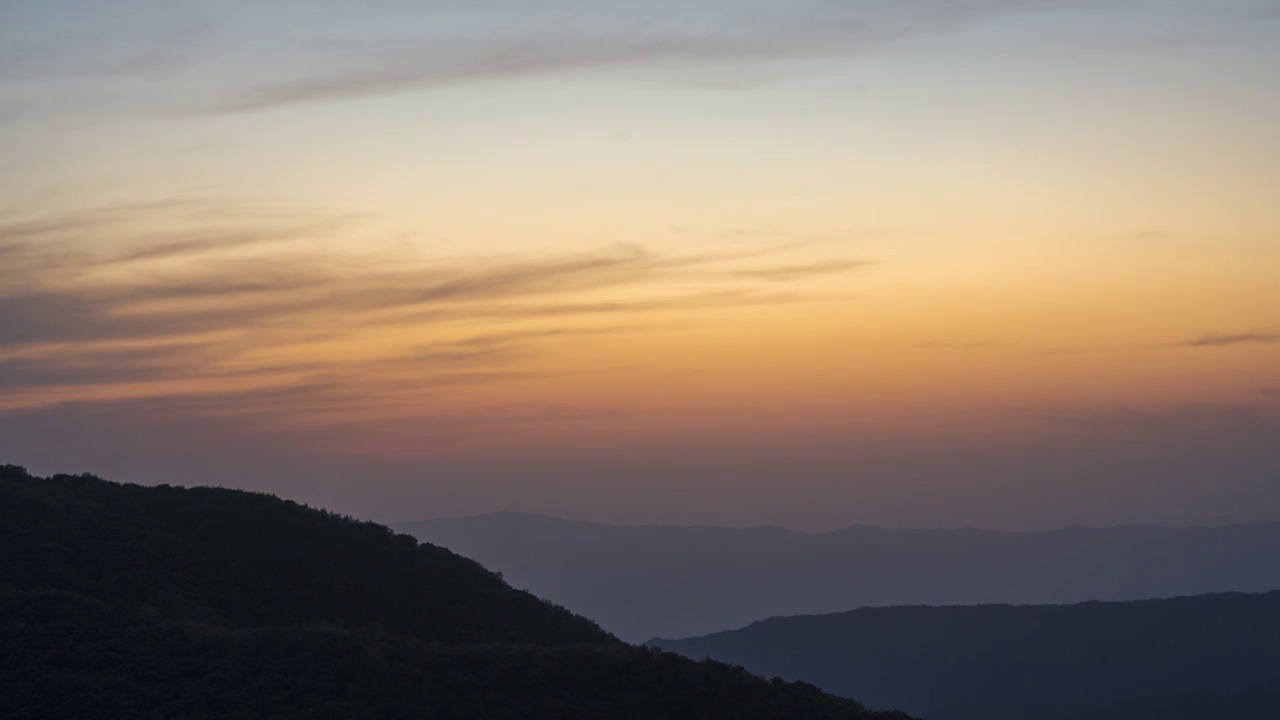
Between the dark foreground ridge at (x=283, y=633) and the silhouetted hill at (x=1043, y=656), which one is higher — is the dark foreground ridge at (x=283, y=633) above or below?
below

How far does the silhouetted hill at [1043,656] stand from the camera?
206ft

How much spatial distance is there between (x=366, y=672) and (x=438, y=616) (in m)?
9.19

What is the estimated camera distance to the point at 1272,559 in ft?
562

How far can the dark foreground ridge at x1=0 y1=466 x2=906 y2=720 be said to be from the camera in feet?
78.5

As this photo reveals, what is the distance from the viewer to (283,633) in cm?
2673

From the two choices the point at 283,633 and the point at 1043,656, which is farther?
the point at 1043,656

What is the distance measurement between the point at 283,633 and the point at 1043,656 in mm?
54422

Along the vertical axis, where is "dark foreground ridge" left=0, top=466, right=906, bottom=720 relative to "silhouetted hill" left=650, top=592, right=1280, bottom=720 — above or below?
below

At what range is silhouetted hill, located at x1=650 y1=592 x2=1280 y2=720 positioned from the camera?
62.7 metres

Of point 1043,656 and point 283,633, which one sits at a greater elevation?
point 1043,656

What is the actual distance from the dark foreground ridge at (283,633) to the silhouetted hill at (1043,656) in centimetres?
3803

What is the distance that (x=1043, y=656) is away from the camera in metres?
69.8

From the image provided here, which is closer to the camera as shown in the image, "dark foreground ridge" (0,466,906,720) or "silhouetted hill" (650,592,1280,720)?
"dark foreground ridge" (0,466,906,720)

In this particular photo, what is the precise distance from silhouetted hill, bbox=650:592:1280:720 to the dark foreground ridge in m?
38.0
